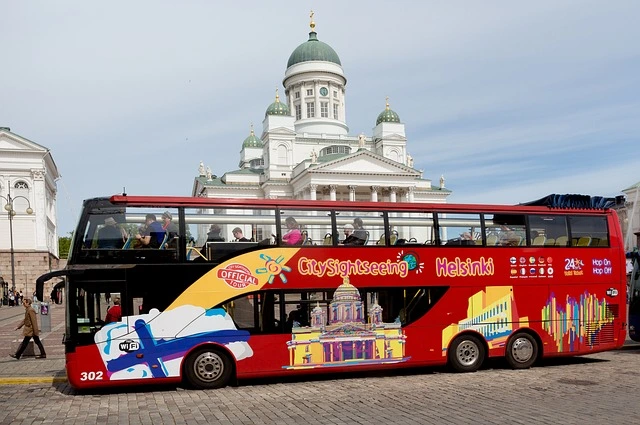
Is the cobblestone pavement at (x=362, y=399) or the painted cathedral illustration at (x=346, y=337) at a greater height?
the painted cathedral illustration at (x=346, y=337)

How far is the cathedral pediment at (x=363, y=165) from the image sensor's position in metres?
74.4

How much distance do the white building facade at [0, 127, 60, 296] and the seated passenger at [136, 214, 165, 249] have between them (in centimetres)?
5807

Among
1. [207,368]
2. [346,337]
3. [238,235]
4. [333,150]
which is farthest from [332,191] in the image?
[207,368]

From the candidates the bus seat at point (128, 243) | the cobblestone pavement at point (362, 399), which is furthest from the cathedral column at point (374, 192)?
the bus seat at point (128, 243)

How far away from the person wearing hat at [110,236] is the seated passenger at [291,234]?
9.51ft

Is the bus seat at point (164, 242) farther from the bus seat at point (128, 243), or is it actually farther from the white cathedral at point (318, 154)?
the white cathedral at point (318, 154)

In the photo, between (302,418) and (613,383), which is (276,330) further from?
(613,383)

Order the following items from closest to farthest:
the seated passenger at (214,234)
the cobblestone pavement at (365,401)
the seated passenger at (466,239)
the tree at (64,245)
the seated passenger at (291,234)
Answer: the cobblestone pavement at (365,401) → the seated passenger at (214,234) → the seated passenger at (291,234) → the seated passenger at (466,239) → the tree at (64,245)

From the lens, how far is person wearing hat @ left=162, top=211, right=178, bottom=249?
11.1m

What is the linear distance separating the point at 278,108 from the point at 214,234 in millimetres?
73877

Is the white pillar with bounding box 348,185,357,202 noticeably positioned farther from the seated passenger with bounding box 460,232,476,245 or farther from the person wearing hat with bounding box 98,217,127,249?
the person wearing hat with bounding box 98,217,127,249

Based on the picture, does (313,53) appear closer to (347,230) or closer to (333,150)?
(333,150)

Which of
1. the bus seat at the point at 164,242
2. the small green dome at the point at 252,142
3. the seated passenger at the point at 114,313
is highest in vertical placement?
the small green dome at the point at 252,142

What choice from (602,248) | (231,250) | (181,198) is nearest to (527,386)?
(602,248)
